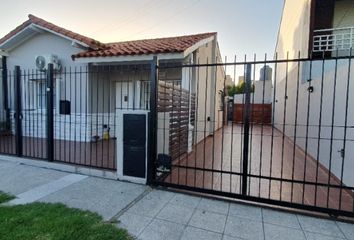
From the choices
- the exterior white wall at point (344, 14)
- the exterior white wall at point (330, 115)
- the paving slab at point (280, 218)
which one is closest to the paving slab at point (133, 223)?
the paving slab at point (280, 218)

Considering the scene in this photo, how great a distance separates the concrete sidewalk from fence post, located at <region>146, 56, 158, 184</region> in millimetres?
309

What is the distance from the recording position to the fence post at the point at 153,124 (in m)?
4.18

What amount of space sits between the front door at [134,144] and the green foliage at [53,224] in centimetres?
134

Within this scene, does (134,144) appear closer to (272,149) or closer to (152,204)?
(152,204)

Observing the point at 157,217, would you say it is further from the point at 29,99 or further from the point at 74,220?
the point at 29,99

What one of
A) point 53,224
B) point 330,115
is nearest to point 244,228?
point 53,224

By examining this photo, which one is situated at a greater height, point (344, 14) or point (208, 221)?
point (344, 14)

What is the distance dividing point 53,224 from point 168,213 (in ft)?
4.80

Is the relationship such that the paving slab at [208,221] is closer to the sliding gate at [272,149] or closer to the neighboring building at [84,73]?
the sliding gate at [272,149]

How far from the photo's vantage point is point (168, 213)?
3.26 metres

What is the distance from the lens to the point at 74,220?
2869mm

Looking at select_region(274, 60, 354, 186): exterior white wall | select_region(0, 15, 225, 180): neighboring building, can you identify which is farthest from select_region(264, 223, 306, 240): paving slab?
select_region(0, 15, 225, 180): neighboring building

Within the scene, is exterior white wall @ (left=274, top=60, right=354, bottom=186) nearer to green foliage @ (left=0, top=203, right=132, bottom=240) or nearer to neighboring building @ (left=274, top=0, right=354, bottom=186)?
neighboring building @ (left=274, top=0, right=354, bottom=186)

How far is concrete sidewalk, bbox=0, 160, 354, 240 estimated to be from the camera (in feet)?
9.16
